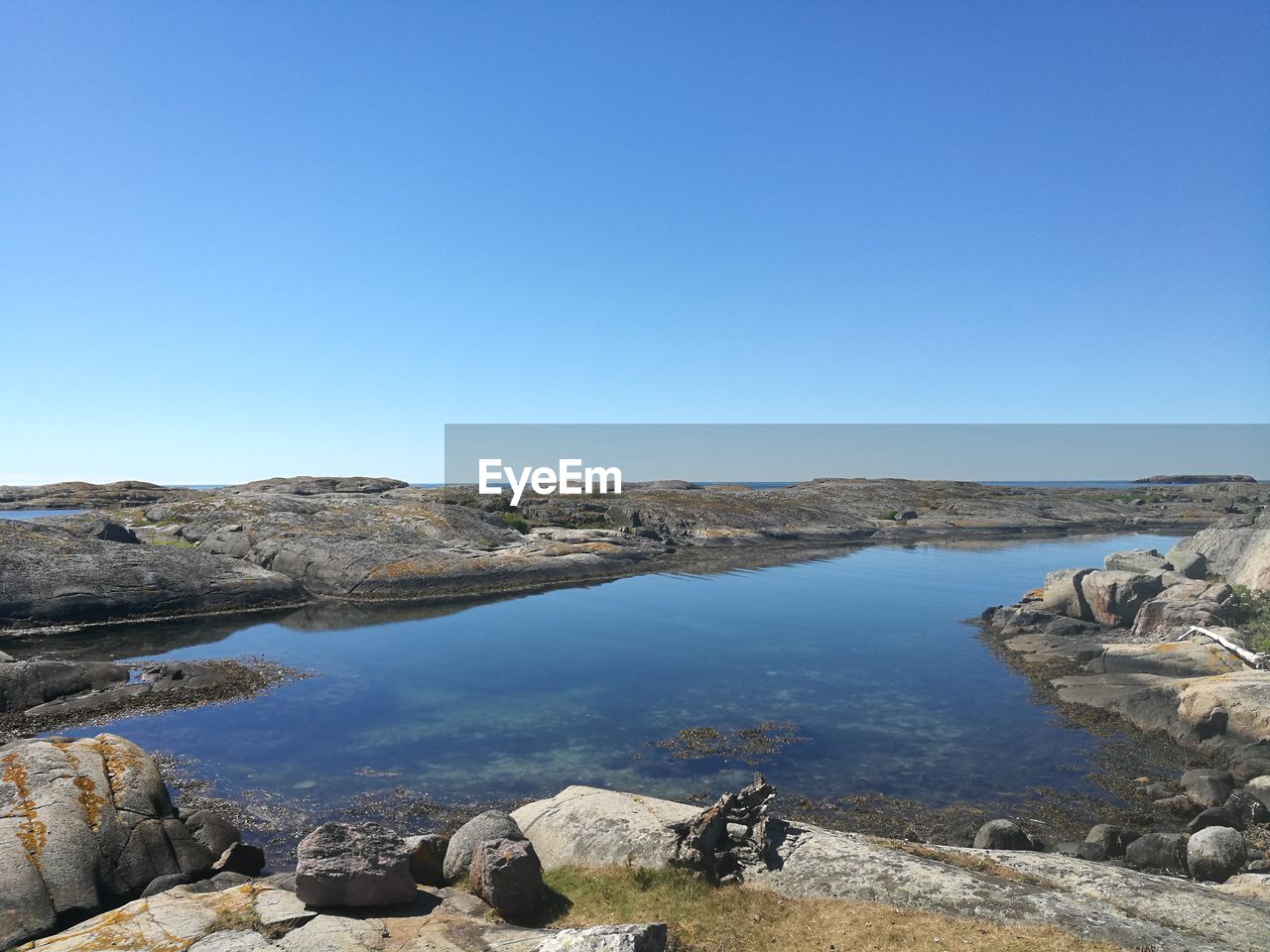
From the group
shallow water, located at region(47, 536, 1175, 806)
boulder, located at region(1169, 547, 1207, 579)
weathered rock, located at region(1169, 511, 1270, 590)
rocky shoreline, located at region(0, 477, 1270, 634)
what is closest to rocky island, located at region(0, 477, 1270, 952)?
weathered rock, located at region(1169, 511, 1270, 590)

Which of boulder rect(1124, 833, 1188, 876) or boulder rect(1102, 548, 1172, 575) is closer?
boulder rect(1124, 833, 1188, 876)

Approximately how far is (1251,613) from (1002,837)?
2909 cm

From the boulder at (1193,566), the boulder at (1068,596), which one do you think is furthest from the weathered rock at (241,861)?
the boulder at (1193,566)

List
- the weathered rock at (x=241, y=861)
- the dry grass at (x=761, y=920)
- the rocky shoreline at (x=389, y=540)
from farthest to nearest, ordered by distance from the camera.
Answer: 1. the rocky shoreline at (x=389, y=540)
2. the weathered rock at (x=241, y=861)
3. the dry grass at (x=761, y=920)

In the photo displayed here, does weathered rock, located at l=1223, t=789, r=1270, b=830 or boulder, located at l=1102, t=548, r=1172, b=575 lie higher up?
boulder, located at l=1102, t=548, r=1172, b=575

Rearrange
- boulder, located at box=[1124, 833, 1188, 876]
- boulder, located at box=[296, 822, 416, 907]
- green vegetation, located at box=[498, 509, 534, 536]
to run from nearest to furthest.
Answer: boulder, located at box=[296, 822, 416, 907], boulder, located at box=[1124, 833, 1188, 876], green vegetation, located at box=[498, 509, 534, 536]

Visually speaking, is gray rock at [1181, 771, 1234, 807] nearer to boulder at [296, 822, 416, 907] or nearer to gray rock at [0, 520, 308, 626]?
boulder at [296, 822, 416, 907]

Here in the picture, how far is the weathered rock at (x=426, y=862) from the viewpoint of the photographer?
50.3 feet

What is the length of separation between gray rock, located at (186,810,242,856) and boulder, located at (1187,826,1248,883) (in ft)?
76.0

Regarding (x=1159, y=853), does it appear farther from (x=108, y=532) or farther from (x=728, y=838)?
(x=108, y=532)

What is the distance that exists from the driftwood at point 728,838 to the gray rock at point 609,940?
3.52 meters

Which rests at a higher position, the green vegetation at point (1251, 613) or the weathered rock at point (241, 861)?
the green vegetation at point (1251, 613)

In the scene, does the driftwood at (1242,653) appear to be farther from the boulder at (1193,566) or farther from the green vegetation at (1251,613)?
the boulder at (1193,566)

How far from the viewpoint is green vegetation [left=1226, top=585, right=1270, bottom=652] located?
3247cm
